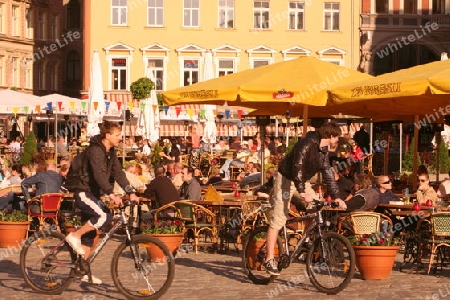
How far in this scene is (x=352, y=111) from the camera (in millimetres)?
23234

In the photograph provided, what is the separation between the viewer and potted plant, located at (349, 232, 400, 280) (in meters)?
13.8

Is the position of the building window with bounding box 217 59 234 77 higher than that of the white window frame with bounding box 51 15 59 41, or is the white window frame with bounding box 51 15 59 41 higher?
the white window frame with bounding box 51 15 59 41

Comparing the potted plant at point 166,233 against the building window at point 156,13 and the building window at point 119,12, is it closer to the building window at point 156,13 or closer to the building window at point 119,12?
the building window at point 119,12

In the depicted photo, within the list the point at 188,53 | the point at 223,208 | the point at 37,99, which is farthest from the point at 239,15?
the point at 223,208

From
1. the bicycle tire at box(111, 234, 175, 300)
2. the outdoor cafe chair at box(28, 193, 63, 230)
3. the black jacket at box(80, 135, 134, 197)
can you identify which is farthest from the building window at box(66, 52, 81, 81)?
the bicycle tire at box(111, 234, 175, 300)

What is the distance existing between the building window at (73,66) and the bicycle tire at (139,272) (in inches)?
3085

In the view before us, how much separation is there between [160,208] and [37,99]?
24.2 metres

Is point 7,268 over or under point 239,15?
under

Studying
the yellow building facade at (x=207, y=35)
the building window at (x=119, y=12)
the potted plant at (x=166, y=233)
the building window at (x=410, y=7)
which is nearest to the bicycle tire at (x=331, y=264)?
the potted plant at (x=166, y=233)

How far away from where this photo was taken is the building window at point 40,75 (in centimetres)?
8350

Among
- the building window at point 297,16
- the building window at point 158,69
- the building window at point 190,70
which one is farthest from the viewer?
the building window at point 297,16

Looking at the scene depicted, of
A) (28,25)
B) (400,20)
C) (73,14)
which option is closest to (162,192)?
(400,20)

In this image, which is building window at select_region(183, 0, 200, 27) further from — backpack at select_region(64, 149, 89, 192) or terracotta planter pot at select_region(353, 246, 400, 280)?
backpack at select_region(64, 149, 89, 192)

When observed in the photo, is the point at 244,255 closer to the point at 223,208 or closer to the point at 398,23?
the point at 223,208
